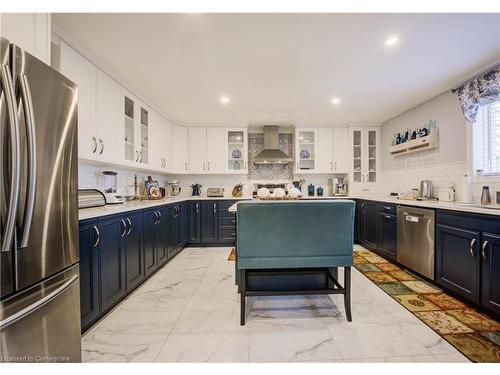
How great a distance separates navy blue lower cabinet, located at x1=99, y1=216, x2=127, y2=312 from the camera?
5.97ft

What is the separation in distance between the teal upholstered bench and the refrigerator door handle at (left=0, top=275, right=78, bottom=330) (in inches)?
40.9

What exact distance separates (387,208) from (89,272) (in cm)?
340

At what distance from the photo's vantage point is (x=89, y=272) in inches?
65.9

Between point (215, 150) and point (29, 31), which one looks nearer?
point (29, 31)

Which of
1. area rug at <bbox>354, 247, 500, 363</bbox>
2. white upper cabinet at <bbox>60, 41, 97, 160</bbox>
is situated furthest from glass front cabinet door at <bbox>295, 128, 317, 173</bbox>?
white upper cabinet at <bbox>60, 41, 97, 160</bbox>

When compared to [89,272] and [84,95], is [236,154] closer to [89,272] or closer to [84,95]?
[84,95]

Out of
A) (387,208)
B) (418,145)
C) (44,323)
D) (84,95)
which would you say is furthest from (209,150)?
(44,323)

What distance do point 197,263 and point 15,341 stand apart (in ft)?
7.92

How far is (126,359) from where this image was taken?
57.7 inches

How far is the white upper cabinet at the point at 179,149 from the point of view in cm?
446

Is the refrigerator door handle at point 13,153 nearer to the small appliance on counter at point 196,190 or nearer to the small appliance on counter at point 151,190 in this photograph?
the small appliance on counter at point 151,190

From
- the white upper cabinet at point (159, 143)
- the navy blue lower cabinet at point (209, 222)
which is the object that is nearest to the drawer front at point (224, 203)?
the navy blue lower cabinet at point (209, 222)
